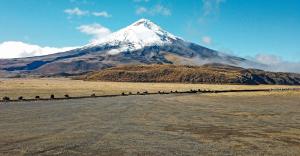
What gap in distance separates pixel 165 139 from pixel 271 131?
29.4 feet

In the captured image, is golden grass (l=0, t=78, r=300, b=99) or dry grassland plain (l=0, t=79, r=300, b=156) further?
golden grass (l=0, t=78, r=300, b=99)

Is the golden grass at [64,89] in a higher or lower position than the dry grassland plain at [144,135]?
higher

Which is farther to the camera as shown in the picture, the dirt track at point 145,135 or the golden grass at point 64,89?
the golden grass at point 64,89

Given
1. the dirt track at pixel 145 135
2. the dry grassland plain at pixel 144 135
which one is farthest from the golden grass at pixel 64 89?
the dry grassland plain at pixel 144 135

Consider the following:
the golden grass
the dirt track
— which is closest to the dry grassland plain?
the dirt track

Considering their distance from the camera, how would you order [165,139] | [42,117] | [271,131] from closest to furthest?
[165,139] < [271,131] < [42,117]

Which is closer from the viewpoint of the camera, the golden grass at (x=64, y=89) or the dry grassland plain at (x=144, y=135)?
the dry grassland plain at (x=144, y=135)

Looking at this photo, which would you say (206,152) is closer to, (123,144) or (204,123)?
(123,144)

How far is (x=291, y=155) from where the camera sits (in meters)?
21.8

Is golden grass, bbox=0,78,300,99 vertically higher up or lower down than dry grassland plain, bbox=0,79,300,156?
higher up

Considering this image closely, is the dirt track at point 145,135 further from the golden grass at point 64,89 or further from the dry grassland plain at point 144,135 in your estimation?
the golden grass at point 64,89

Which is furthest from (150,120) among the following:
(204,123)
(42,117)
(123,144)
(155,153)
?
(155,153)

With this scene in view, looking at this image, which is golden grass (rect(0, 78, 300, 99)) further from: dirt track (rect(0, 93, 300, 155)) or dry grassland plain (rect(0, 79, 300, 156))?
dry grassland plain (rect(0, 79, 300, 156))

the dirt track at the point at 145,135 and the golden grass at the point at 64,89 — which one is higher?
the golden grass at the point at 64,89
